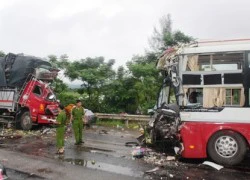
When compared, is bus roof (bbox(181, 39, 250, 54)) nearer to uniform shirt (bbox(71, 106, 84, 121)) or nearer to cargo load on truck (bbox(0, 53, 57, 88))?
uniform shirt (bbox(71, 106, 84, 121))

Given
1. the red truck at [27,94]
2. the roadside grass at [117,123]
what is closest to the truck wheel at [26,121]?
the red truck at [27,94]

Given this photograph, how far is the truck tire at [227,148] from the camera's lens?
9000 mm

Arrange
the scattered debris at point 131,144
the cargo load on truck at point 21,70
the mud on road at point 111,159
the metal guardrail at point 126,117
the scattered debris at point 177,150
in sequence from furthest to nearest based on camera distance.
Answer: the metal guardrail at point 126,117 → the cargo load on truck at point 21,70 → the scattered debris at point 131,144 → the scattered debris at point 177,150 → the mud on road at point 111,159

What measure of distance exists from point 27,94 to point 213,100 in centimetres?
1007

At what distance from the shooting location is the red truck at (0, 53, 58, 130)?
656 inches

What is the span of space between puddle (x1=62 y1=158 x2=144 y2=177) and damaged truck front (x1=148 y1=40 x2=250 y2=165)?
5.17 ft

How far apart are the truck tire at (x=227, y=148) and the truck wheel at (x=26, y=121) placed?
9716mm

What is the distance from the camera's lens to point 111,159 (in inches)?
402

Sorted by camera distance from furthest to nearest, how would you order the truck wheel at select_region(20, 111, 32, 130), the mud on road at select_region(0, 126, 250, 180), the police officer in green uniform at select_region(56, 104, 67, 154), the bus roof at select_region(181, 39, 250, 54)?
the truck wheel at select_region(20, 111, 32, 130) < the police officer in green uniform at select_region(56, 104, 67, 154) < the bus roof at select_region(181, 39, 250, 54) < the mud on road at select_region(0, 126, 250, 180)

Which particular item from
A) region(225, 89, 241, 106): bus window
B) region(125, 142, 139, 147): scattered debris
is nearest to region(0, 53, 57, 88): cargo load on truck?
region(125, 142, 139, 147): scattered debris

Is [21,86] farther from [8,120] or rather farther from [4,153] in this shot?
[4,153]

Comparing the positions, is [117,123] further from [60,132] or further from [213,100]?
[213,100]

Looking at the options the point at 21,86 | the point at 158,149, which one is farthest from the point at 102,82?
the point at 158,149

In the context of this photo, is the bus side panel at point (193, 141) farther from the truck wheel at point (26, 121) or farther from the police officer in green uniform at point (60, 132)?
the truck wheel at point (26, 121)
